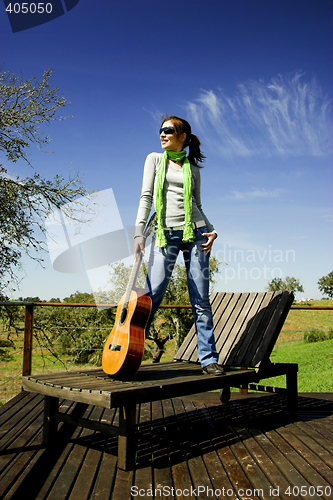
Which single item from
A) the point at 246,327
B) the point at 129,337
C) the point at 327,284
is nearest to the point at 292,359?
the point at 246,327

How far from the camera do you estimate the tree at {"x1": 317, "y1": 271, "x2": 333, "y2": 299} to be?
52.8 m

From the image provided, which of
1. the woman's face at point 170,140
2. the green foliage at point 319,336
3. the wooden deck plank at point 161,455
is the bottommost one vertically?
the green foliage at point 319,336

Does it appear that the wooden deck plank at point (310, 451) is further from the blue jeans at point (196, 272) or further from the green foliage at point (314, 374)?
the green foliage at point (314, 374)

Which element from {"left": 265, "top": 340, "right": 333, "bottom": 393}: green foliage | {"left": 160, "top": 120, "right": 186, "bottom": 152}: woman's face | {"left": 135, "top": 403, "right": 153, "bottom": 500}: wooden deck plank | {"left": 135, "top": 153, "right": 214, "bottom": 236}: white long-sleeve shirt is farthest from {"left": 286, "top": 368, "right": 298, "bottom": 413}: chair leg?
{"left": 265, "top": 340, "right": 333, "bottom": 393}: green foliage

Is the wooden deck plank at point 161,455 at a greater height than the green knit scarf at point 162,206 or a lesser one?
lesser

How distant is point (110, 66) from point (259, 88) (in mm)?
2848

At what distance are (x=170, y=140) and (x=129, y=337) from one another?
1310 mm

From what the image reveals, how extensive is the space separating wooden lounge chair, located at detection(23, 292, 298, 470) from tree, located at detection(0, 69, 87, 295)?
646 centimetres

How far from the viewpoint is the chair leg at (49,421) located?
2.14 m

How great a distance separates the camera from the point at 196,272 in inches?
92.2

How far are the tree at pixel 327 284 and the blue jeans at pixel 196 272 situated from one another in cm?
5509

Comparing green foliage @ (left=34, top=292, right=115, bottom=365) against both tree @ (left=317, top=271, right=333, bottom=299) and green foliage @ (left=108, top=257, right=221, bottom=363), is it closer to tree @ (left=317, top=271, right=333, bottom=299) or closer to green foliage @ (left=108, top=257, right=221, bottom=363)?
green foliage @ (left=108, top=257, right=221, bottom=363)

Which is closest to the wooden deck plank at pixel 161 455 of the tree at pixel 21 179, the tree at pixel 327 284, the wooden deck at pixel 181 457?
the wooden deck at pixel 181 457

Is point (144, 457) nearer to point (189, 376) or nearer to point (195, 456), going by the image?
point (195, 456)
